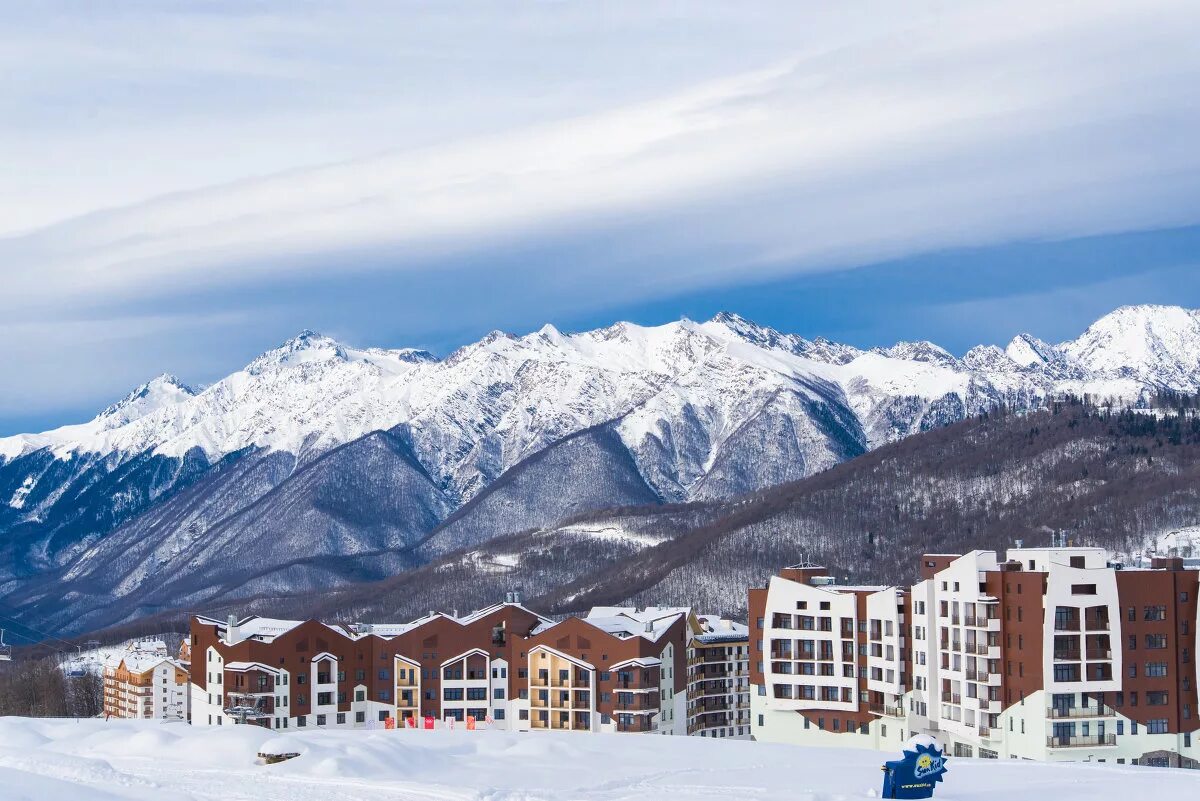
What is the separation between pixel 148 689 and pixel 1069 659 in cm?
10849

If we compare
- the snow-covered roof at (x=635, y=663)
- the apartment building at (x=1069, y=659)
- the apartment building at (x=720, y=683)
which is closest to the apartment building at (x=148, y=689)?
the apartment building at (x=720, y=683)

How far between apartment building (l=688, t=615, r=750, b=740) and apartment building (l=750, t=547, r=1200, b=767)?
96.1 ft

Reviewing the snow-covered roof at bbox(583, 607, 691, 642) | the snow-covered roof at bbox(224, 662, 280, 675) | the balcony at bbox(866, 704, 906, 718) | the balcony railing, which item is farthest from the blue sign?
the snow-covered roof at bbox(224, 662, 280, 675)

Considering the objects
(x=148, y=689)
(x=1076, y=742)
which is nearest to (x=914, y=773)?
(x=1076, y=742)

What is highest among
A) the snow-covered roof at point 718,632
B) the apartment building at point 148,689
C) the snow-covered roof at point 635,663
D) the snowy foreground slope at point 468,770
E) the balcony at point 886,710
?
the snow-covered roof at point 718,632

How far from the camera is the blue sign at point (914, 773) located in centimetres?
5231

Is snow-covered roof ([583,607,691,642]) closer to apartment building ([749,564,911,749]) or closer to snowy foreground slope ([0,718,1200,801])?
apartment building ([749,564,911,749])

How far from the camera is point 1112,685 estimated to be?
288ft

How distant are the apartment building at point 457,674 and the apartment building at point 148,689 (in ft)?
172

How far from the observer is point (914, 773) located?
52.6 metres

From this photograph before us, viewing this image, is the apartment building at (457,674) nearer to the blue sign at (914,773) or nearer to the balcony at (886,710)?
the balcony at (886,710)

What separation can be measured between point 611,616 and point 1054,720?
135 ft

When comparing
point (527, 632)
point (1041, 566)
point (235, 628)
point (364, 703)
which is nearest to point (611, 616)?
point (527, 632)

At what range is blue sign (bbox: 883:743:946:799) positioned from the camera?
52.3 m
